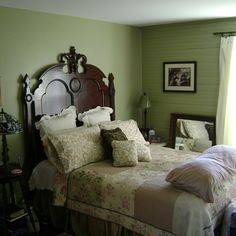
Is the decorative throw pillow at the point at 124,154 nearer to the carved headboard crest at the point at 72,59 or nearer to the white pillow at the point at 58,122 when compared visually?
the white pillow at the point at 58,122

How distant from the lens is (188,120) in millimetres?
4543

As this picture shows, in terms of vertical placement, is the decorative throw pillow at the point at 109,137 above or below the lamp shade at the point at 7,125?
below

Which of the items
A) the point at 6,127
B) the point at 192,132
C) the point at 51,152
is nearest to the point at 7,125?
the point at 6,127

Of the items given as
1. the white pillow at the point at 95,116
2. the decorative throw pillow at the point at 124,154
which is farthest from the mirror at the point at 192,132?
the decorative throw pillow at the point at 124,154

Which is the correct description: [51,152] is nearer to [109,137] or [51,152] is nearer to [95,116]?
[109,137]

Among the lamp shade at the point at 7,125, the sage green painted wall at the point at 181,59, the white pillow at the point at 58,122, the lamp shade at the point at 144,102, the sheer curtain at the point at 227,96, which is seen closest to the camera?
the lamp shade at the point at 7,125

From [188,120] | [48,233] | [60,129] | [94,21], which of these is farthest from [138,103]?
[48,233]

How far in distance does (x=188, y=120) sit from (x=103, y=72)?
1.43m

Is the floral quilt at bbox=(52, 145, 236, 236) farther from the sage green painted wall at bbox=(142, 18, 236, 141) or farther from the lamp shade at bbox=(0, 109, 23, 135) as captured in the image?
the sage green painted wall at bbox=(142, 18, 236, 141)

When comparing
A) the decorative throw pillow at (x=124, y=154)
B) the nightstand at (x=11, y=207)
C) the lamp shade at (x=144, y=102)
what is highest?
the lamp shade at (x=144, y=102)

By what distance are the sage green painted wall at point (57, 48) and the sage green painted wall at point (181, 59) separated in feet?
0.84

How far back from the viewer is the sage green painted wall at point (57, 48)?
319 cm

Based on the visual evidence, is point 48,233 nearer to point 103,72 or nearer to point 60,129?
point 60,129

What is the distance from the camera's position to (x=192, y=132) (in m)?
4.48
